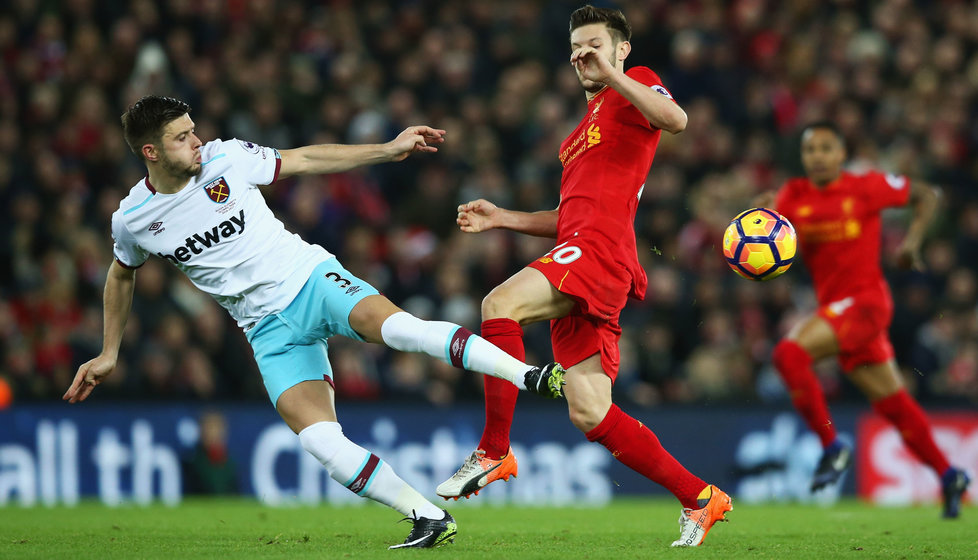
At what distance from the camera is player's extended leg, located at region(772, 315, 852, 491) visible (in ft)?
27.1

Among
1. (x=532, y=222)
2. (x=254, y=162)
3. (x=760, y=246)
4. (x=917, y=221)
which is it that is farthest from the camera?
(x=917, y=221)

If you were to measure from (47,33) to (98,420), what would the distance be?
16.5 feet

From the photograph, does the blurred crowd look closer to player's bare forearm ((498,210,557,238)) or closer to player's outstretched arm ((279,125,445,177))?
player's bare forearm ((498,210,557,238))

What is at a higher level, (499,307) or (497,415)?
(499,307)

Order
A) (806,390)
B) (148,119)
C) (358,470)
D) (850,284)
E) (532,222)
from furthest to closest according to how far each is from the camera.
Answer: (850,284)
(806,390)
(532,222)
(148,119)
(358,470)

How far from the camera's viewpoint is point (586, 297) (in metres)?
5.80

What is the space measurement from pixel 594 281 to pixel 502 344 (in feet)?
1.91

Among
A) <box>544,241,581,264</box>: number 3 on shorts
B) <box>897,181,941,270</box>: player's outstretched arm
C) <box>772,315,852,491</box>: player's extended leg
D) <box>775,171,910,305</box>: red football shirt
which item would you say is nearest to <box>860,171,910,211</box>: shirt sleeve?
<box>775,171,910,305</box>: red football shirt

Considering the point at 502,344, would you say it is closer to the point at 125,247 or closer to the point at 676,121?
the point at 676,121

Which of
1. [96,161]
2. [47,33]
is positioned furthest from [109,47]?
[96,161]

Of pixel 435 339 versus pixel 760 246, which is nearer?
pixel 435 339

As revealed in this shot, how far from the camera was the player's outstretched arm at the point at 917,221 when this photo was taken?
8688mm

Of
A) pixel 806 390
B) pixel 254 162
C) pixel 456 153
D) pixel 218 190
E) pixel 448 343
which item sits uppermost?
pixel 456 153

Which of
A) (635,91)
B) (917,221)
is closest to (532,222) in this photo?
(635,91)
